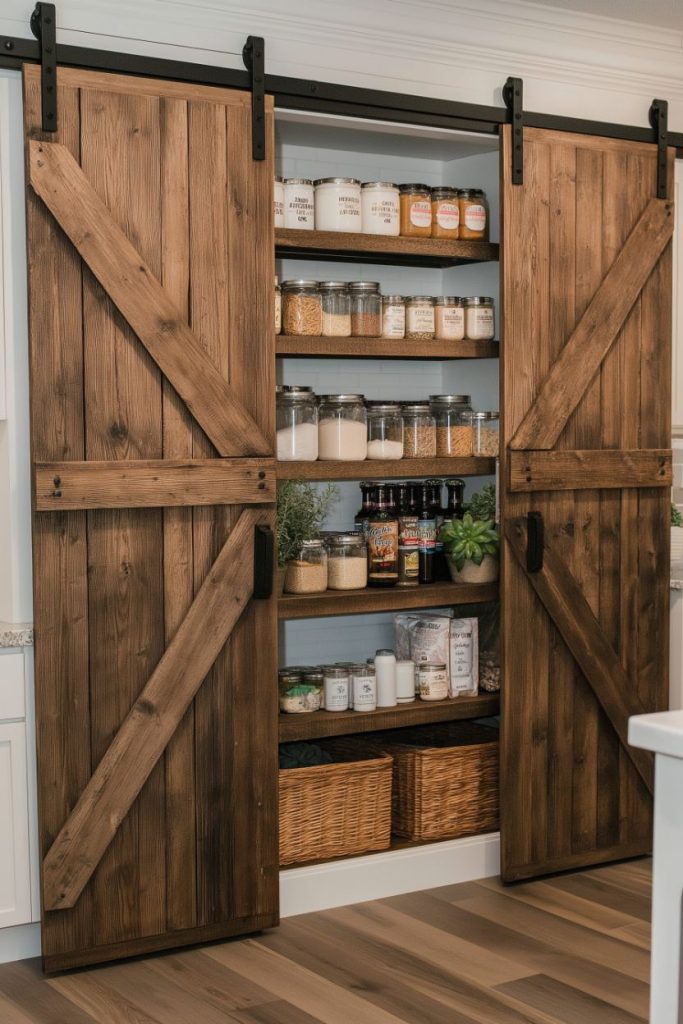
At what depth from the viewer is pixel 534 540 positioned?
3.98 m

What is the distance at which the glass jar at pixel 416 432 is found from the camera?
13.2ft

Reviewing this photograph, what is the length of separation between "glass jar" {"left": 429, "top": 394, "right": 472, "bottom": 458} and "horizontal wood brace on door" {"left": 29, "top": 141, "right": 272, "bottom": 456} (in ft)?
2.51

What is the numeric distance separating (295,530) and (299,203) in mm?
972

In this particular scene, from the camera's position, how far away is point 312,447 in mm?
3820

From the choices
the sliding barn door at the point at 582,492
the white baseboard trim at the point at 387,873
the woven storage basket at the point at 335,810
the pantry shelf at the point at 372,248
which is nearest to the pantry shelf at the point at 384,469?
the sliding barn door at the point at 582,492

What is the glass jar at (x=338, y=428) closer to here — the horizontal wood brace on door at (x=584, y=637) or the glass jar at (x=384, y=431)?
the glass jar at (x=384, y=431)

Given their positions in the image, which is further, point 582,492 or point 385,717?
point 582,492

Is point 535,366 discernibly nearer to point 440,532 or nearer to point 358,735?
point 440,532

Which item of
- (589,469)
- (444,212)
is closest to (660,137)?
(444,212)

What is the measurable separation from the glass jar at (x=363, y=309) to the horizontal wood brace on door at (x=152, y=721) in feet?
2.36

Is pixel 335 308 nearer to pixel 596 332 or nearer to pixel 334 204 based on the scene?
pixel 334 204

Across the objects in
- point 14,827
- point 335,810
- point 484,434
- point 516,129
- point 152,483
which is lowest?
point 335,810

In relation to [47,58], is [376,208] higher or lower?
lower

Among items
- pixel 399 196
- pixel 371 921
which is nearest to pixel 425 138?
pixel 399 196
